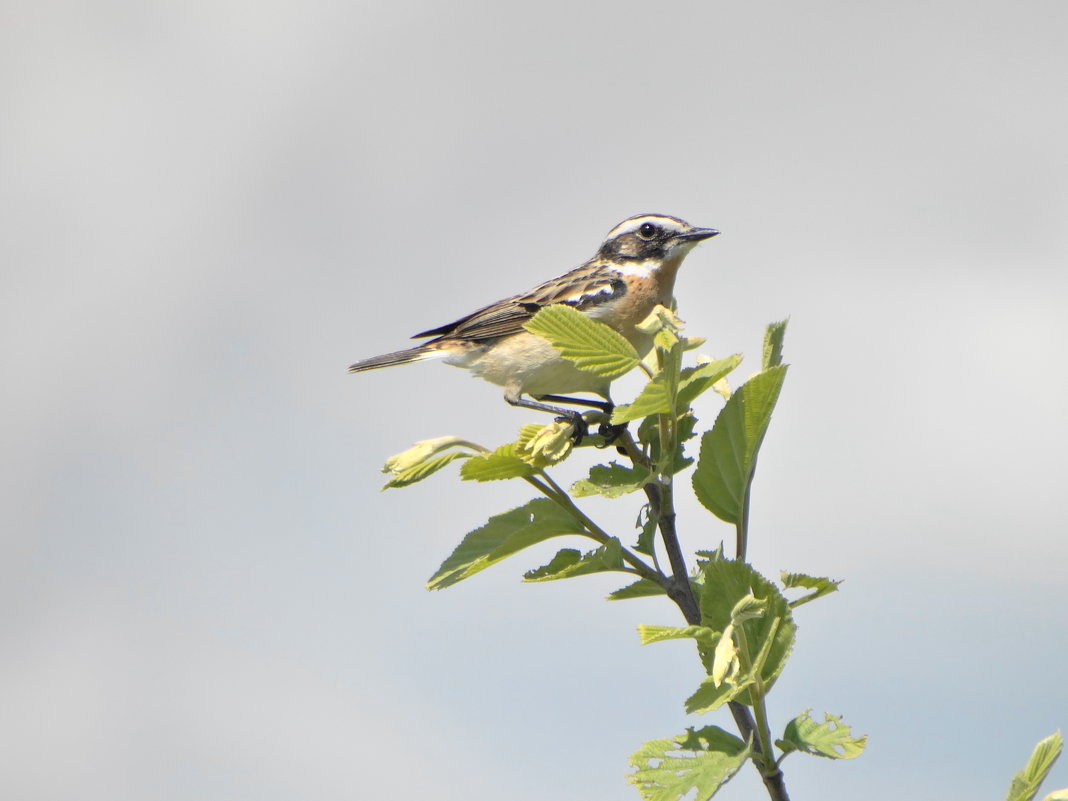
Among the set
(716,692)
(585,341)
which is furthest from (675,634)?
(585,341)

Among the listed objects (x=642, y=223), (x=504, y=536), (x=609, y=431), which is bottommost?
(x=504, y=536)

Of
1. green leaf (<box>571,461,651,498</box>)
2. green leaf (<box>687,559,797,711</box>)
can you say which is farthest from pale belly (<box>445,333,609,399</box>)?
green leaf (<box>687,559,797,711</box>)

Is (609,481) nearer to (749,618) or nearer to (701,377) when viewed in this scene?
(701,377)

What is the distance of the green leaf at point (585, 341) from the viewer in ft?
10.9

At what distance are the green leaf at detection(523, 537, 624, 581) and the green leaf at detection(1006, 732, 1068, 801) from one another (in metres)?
1.21

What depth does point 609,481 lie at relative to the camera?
11.5 ft

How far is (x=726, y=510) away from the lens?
3.45 metres

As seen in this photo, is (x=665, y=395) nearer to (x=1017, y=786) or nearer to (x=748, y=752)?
(x=748, y=752)

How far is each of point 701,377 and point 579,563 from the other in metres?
0.69

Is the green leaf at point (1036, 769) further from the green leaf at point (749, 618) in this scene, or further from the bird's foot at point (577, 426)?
the bird's foot at point (577, 426)

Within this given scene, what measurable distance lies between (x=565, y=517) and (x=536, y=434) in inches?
11.8

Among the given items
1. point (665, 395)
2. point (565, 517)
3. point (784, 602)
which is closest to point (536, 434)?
point (565, 517)

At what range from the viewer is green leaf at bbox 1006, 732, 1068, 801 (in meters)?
2.78

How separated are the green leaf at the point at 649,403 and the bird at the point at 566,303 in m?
5.94
